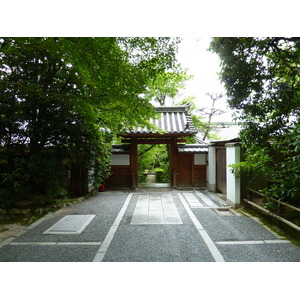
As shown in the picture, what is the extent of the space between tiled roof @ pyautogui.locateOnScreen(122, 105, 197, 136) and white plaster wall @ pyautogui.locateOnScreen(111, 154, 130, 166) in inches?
59.7

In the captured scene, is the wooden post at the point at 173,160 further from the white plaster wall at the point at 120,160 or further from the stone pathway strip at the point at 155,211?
the white plaster wall at the point at 120,160

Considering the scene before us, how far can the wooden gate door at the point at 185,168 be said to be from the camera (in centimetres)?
918

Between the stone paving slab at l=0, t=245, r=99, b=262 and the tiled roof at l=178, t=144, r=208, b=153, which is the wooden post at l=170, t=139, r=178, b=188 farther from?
the stone paving slab at l=0, t=245, r=99, b=262

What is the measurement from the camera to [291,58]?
349cm

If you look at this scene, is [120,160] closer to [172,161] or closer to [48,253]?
[172,161]

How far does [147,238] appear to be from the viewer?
11.5 ft

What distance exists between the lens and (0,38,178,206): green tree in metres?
3.35

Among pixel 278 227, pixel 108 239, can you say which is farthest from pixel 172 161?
pixel 108 239

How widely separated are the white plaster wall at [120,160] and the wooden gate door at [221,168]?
3978mm

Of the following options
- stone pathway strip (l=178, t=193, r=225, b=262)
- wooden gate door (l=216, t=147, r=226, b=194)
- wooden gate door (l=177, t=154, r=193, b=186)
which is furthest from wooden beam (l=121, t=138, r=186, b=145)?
stone pathway strip (l=178, t=193, r=225, b=262)

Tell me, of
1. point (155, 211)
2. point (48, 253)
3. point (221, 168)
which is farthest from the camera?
point (221, 168)

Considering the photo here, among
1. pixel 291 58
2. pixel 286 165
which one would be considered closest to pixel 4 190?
pixel 286 165

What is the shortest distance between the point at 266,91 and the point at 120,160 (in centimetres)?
672

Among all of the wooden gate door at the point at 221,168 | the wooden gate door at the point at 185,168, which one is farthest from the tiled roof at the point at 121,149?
the wooden gate door at the point at 221,168
